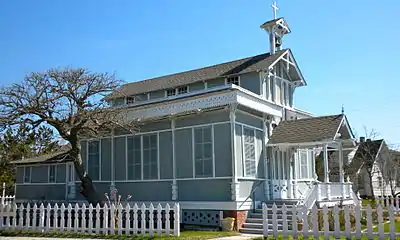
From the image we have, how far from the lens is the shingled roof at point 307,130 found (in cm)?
1942

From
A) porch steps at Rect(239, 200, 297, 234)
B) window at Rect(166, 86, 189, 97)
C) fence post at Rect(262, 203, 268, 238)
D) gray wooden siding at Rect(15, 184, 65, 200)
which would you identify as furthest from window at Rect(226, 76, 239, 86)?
gray wooden siding at Rect(15, 184, 65, 200)

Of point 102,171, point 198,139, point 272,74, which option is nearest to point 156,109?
point 198,139

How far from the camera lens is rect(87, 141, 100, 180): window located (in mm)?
23344

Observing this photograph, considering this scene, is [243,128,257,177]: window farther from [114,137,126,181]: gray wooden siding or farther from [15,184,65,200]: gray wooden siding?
[15,184,65,200]: gray wooden siding

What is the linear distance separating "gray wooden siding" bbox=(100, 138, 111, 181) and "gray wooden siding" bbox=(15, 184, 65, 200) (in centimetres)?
425

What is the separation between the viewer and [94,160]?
77.4 feet

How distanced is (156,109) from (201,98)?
243 cm

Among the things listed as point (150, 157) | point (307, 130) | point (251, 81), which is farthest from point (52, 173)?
point (307, 130)

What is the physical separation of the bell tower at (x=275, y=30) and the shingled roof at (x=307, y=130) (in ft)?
16.9

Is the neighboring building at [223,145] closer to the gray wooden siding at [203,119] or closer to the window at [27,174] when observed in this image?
the gray wooden siding at [203,119]

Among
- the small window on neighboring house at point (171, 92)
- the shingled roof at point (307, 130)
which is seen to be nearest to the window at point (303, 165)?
the shingled roof at point (307, 130)

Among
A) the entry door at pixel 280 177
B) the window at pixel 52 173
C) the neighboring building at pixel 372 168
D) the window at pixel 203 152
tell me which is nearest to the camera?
the window at pixel 203 152

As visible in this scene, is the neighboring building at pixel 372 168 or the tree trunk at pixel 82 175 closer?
the tree trunk at pixel 82 175

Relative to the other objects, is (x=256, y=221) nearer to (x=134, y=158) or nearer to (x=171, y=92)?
(x=134, y=158)
